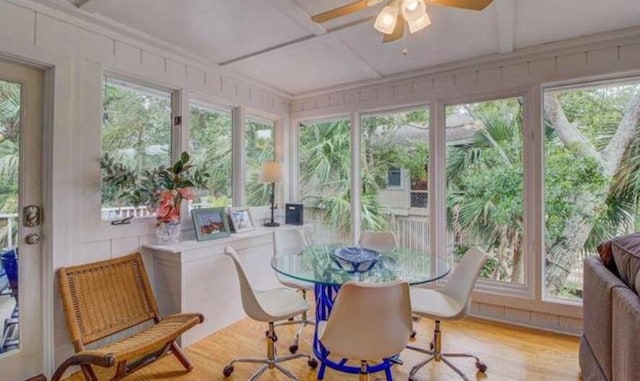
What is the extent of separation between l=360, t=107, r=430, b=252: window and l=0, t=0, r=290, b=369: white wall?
93.5 inches

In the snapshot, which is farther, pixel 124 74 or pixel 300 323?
pixel 300 323

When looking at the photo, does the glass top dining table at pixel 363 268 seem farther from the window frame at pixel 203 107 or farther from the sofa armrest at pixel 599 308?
the window frame at pixel 203 107

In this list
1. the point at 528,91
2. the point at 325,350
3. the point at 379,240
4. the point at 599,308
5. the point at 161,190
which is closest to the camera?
the point at 599,308

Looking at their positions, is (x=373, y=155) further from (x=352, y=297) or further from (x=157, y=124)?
(x=352, y=297)

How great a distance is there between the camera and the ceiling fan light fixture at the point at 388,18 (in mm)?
1788

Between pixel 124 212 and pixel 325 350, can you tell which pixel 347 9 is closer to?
pixel 325 350

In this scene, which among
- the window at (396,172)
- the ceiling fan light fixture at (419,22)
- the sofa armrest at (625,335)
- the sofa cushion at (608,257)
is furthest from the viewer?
the window at (396,172)

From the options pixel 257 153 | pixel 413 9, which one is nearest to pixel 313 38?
pixel 413 9

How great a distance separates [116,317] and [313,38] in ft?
8.48

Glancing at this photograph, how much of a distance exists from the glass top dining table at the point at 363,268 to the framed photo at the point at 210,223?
2.59ft

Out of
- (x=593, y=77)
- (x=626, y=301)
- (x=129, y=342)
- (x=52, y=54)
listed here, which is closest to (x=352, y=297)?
(x=626, y=301)

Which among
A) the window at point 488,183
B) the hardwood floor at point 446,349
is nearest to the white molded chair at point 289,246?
the hardwood floor at point 446,349

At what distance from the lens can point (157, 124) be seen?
3.05 meters

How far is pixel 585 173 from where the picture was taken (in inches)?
117
